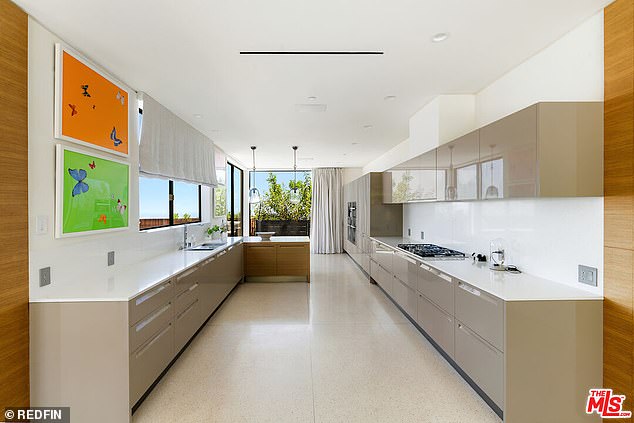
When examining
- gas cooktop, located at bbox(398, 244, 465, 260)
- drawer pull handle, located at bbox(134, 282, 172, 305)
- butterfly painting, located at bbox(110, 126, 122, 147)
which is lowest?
drawer pull handle, located at bbox(134, 282, 172, 305)

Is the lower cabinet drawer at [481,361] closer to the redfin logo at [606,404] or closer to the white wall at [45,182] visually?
the redfin logo at [606,404]

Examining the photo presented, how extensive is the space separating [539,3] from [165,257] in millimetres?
4013

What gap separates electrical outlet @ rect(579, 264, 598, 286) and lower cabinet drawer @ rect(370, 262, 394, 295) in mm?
2572

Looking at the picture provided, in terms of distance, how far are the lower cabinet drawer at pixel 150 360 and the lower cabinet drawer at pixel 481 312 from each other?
236 centimetres

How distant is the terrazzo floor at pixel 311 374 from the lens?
2.28 meters

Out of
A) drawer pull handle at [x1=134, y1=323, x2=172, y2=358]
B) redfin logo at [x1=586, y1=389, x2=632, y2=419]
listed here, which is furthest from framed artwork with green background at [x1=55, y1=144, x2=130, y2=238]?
redfin logo at [x1=586, y1=389, x2=632, y2=419]

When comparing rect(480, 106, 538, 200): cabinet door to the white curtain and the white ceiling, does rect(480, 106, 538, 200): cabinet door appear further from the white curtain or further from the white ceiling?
the white curtain

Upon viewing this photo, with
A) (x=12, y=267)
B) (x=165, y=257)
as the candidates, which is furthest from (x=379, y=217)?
(x=12, y=267)

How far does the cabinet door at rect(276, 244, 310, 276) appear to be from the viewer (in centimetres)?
600

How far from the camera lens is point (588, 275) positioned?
84.5 inches

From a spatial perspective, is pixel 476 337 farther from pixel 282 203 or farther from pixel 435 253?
pixel 282 203

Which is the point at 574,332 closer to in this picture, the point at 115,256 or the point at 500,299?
the point at 500,299

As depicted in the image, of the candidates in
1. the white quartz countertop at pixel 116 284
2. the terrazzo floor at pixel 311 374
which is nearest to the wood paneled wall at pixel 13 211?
the white quartz countertop at pixel 116 284

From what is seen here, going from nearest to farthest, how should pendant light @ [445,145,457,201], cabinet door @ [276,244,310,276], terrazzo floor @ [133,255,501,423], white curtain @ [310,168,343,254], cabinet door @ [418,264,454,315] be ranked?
terrazzo floor @ [133,255,501,423] < cabinet door @ [418,264,454,315] < pendant light @ [445,145,457,201] < cabinet door @ [276,244,310,276] < white curtain @ [310,168,343,254]
